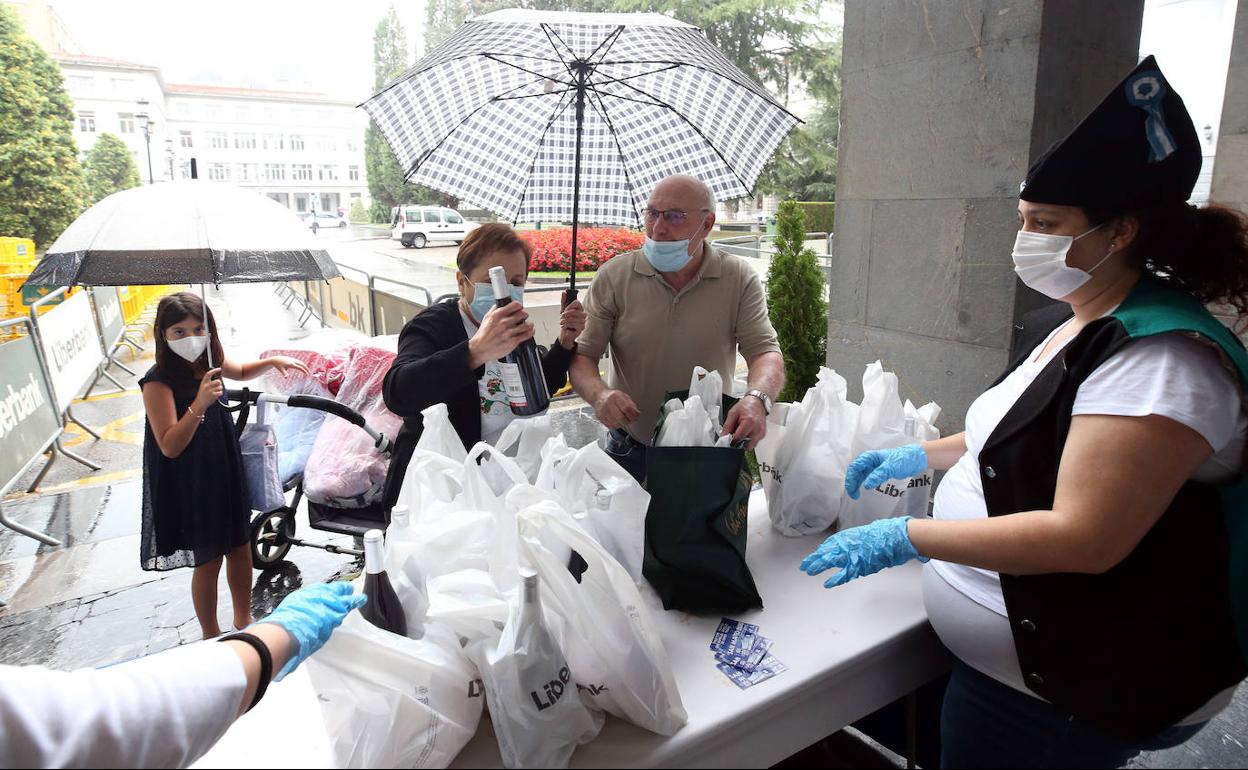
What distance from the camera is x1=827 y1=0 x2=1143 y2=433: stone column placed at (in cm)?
272

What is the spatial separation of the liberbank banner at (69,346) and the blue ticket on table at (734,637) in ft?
19.9

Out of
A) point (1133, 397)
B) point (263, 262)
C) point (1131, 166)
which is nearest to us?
point (1133, 397)

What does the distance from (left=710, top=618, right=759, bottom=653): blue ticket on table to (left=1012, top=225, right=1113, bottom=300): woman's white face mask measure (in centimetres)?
90

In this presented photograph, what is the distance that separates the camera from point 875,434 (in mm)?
1881

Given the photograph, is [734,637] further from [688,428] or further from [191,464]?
[191,464]

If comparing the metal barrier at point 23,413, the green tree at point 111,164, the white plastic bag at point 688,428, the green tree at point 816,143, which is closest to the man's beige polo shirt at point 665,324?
the white plastic bag at point 688,428

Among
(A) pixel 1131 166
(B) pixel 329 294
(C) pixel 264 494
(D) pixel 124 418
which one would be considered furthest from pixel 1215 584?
Answer: (B) pixel 329 294

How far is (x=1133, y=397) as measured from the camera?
3.40 feet

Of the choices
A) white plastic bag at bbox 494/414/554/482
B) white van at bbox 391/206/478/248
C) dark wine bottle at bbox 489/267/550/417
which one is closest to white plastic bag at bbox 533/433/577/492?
white plastic bag at bbox 494/414/554/482

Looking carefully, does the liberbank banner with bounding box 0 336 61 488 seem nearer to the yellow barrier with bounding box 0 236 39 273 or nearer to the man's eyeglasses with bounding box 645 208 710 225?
the man's eyeglasses with bounding box 645 208 710 225

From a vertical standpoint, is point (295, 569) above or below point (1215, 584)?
below

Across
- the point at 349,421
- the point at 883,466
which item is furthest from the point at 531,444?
the point at 349,421

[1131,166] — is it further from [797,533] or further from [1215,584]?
[797,533]

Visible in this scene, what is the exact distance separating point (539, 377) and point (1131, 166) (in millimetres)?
1583
